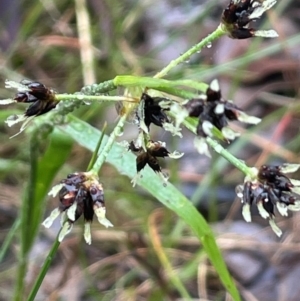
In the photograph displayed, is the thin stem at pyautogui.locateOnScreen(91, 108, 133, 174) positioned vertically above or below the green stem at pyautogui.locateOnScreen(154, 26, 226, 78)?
below

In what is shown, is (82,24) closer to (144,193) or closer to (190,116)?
(144,193)

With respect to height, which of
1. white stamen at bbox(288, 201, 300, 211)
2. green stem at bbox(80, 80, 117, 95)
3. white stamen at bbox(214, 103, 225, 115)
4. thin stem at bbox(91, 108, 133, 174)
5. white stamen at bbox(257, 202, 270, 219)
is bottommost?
white stamen at bbox(288, 201, 300, 211)

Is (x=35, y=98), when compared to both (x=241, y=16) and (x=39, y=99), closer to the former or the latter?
(x=39, y=99)

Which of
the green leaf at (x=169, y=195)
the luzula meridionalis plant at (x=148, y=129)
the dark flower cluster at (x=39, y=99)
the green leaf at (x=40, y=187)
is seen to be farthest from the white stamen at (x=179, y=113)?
the green leaf at (x=40, y=187)

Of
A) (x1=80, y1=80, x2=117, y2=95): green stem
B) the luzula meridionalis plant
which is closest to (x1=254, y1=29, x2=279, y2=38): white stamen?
the luzula meridionalis plant

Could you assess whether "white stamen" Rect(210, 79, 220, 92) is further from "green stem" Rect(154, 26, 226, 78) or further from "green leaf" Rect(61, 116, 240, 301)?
"green leaf" Rect(61, 116, 240, 301)

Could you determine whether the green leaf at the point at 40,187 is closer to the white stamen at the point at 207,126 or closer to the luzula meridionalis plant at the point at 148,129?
the luzula meridionalis plant at the point at 148,129
